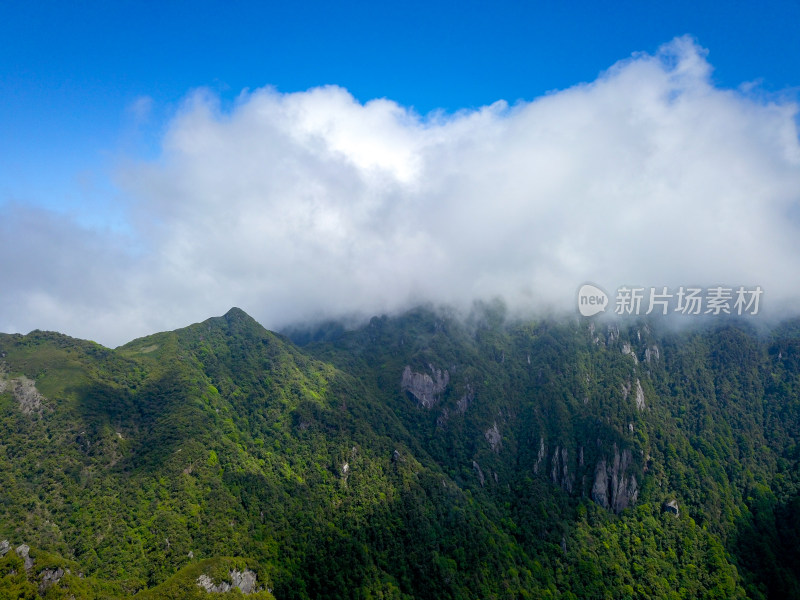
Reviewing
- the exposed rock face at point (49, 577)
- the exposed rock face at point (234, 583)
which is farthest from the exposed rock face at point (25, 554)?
the exposed rock face at point (234, 583)

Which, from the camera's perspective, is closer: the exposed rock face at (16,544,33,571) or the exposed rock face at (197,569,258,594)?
the exposed rock face at (16,544,33,571)

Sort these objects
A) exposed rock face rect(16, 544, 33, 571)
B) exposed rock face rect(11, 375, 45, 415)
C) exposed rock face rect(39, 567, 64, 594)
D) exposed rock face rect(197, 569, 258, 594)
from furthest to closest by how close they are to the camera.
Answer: exposed rock face rect(11, 375, 45, 415) → exposed rock face rect(197, 569, 258, 594) → exposed rock face rect(16, 544, 33, 571) → exposed rock face rect(39, 567, 64, 594)

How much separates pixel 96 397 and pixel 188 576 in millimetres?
82988

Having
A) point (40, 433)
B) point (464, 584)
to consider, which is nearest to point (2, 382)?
point (40, 433)

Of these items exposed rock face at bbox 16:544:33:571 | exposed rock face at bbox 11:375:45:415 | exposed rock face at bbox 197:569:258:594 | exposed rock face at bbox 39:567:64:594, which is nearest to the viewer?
exposed rock face at bbox 39:567:64:594

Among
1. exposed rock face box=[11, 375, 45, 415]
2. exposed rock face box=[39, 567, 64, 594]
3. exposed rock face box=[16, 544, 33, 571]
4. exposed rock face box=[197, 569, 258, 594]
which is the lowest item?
exposed rock face box=[197, 569, 258, 594]

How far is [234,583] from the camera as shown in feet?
478

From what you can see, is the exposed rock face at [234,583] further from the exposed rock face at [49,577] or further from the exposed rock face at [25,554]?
the exposed rock face at [25,554]

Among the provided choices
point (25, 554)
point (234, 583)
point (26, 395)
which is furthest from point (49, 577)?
point (26, 395)

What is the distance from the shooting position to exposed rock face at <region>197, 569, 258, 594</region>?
13800 centimetres

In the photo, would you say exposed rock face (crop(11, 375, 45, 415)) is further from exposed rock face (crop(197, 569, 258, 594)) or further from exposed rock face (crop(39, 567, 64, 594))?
exposed rock face (crop(197, 569, 258, 594))

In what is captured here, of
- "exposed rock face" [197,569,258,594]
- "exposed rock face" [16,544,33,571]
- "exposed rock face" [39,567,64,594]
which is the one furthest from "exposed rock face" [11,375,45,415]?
"exposed rock face" [197,569,258,594]

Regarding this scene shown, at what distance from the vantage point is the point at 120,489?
162m

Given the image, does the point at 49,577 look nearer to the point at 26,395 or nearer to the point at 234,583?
the point at 234,583
